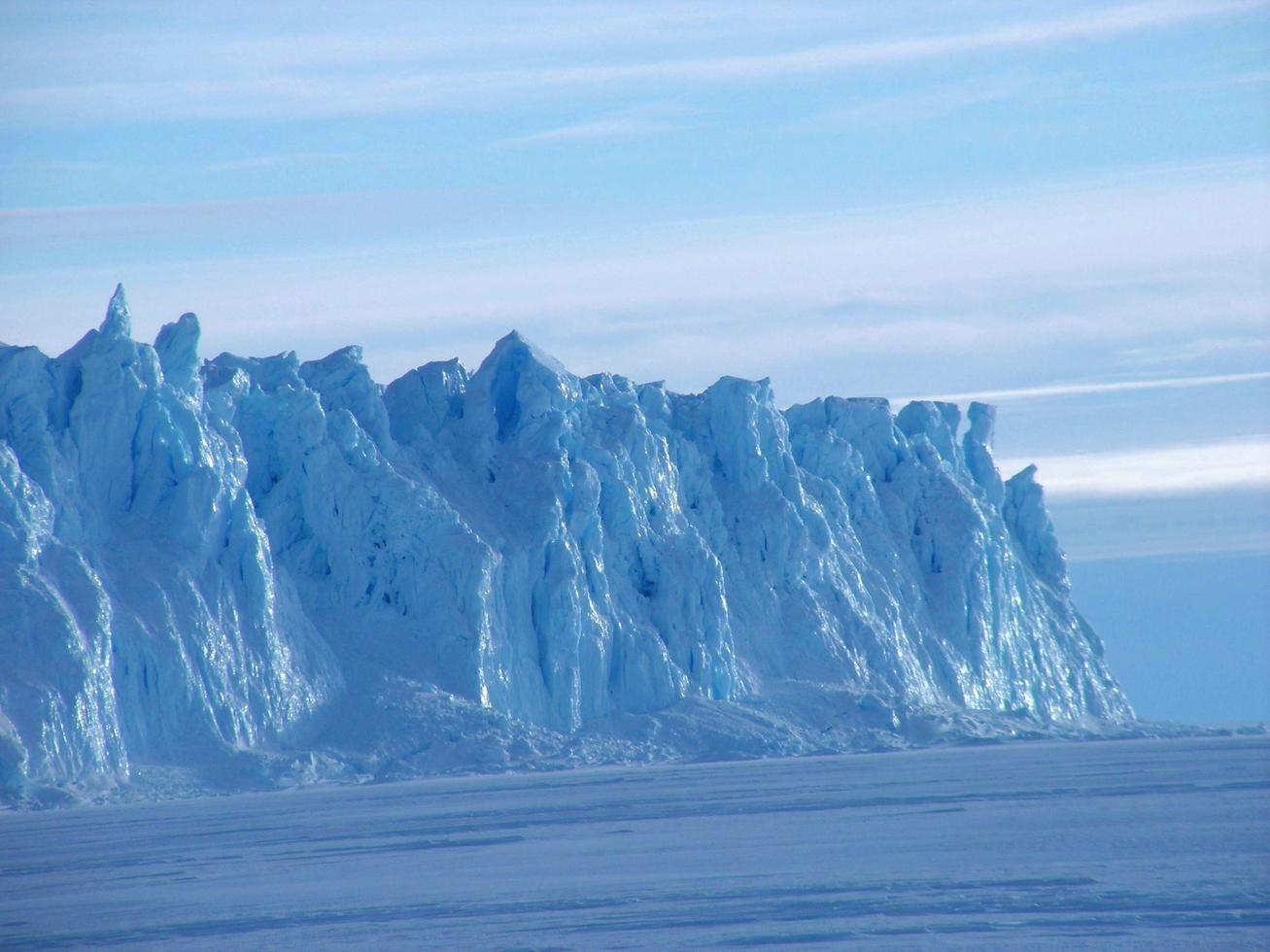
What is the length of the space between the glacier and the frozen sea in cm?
472

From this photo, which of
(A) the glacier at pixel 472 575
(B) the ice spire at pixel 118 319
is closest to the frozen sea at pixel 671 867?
(A) the glacier at pixel 472 575

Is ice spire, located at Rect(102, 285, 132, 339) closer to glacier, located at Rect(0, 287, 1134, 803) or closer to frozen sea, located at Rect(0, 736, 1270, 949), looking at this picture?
glacier, located at Rect(0, 287, 1134, 803)

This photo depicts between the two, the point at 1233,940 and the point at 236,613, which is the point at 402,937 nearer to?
the point at 1233,940

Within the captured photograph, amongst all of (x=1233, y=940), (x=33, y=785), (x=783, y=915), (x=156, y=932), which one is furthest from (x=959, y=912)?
(x=33, y=785)

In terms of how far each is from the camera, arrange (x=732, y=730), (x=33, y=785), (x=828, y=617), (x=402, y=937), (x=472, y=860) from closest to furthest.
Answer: (x=402, y=937)
(x=472, y=860)
(x=33, y=785)
(x=732, y=730)
(x=828, y=617)

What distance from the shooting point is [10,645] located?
41344 mm

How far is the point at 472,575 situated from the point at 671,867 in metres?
27.4

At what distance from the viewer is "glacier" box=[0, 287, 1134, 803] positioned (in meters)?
45.4

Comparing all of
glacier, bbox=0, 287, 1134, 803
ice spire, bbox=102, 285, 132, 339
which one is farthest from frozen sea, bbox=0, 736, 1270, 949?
ice spire, bbox=102, 285, 132, 339

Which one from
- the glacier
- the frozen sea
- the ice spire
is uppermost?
the ice spire

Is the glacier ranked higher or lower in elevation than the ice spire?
lower

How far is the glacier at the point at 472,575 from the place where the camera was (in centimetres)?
4541

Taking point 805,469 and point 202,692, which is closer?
point 202,692

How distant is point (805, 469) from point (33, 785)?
35.3 m
